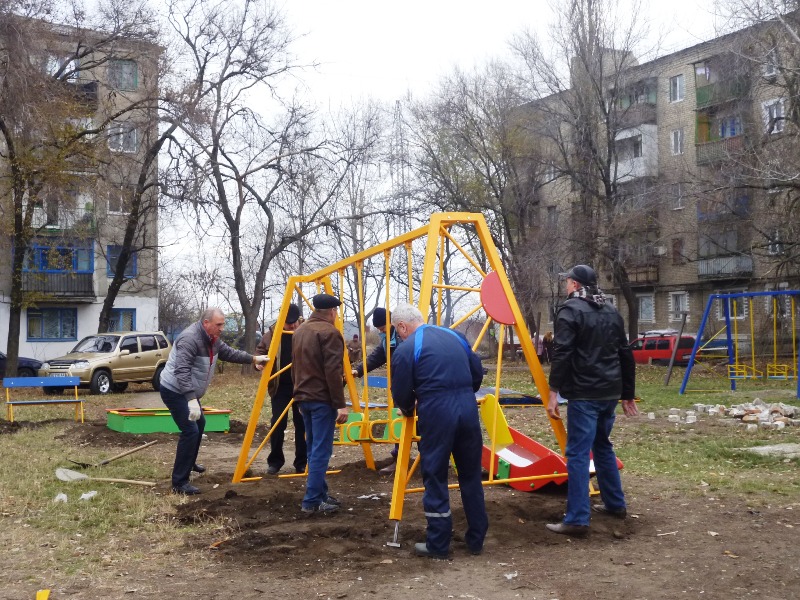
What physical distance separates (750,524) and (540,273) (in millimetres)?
26557

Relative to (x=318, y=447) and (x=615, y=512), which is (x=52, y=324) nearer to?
(x=318, y=447)

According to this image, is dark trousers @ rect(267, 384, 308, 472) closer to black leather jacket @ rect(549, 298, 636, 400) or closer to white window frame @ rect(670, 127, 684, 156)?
black leather jacket @ rect(549, 298, 636, 400)

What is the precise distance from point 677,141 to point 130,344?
2911 cm

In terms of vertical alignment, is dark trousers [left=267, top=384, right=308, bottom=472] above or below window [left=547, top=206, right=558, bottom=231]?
below

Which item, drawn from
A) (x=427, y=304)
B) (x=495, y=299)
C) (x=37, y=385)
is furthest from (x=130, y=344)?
(x=427, y=304)

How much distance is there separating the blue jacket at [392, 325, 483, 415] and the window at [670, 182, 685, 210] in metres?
23.3

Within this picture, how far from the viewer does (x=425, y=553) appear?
18.5 ft

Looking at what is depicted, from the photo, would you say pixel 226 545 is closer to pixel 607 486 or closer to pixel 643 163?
pixel 607 486

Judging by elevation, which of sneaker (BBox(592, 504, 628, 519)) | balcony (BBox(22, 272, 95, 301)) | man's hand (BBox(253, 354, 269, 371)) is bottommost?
sneaker (BBox(592, 504, 628, 519))

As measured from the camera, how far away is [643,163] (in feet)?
129

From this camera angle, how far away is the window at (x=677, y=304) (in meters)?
45.9

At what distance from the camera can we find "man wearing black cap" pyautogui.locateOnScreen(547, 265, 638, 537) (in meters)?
6.06

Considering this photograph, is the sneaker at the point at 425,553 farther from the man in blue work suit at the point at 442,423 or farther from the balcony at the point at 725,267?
the balcony at the point at 725,267

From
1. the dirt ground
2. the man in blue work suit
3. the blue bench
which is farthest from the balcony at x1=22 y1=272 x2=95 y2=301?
the man in blue work suit
